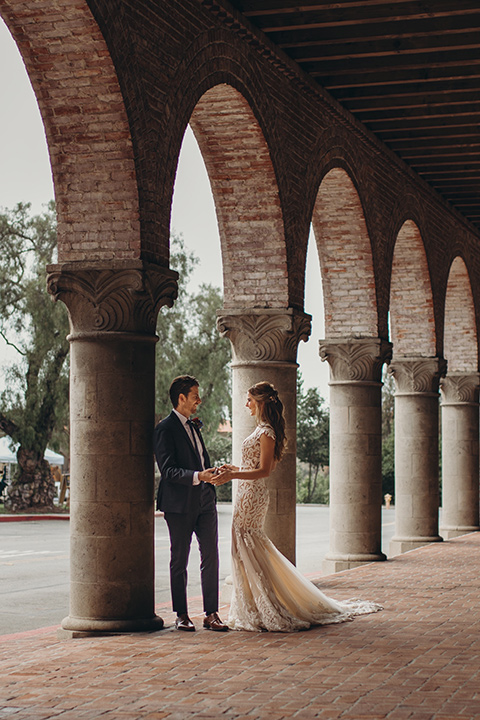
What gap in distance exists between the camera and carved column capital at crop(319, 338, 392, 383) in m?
13.7

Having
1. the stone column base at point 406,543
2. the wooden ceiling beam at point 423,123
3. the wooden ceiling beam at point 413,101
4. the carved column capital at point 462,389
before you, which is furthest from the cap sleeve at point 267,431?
the carved column capital at point 462,389

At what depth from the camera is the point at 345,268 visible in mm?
13906

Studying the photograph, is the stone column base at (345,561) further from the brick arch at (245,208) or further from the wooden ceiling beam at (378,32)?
the wooden ceiling beam at (378,32)

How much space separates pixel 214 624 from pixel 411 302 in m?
9.96

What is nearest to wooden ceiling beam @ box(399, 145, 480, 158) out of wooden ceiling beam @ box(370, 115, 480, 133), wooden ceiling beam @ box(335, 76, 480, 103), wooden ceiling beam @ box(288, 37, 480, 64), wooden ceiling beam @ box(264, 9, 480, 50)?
wooden ceiling beam @ box(370, 115, 480, 133)

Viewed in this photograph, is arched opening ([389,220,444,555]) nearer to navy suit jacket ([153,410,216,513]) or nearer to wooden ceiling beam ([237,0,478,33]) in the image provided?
wooden ceiling beam ([237,0,478,33])

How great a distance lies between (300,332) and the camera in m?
11.3

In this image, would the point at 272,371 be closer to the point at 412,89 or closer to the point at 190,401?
the point at 190,401

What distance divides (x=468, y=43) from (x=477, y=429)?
10231 millimetres

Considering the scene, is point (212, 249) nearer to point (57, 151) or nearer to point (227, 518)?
point (227, 518)

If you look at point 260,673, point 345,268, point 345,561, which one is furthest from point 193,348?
point 260,673

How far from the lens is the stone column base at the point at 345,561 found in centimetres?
1330

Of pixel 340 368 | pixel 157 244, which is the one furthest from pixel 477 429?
pixel 157 244

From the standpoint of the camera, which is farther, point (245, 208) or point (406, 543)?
point (406, 543)
